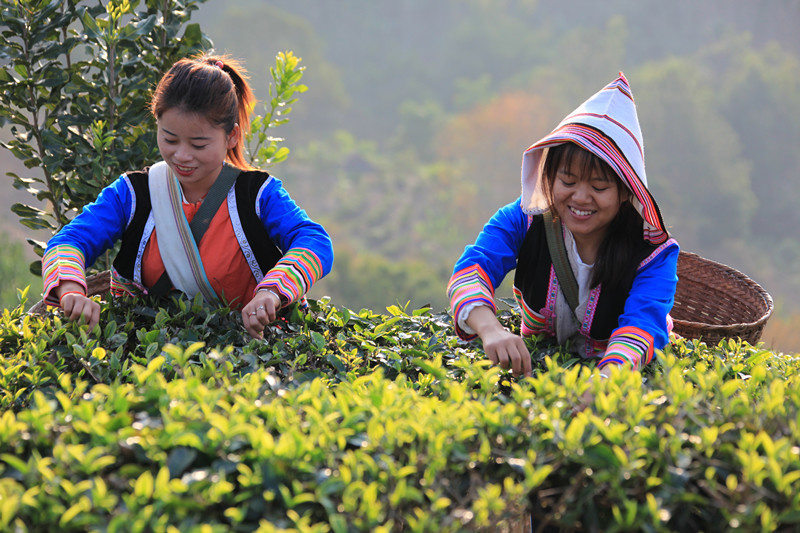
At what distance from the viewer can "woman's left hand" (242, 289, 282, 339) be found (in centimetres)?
206

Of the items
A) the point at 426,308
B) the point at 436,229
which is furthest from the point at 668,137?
the point at 426,308

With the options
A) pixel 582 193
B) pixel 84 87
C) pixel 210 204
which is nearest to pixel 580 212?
pixel 582 193

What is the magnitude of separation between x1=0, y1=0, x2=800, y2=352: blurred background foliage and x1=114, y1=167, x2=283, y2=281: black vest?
806 inches

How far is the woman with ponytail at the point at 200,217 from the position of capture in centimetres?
228

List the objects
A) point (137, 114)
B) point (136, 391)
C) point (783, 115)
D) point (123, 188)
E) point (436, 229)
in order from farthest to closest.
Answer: point (783, 115) → point (436, 229) → point (137, 114) → point (123, 188) → point (136, 391)

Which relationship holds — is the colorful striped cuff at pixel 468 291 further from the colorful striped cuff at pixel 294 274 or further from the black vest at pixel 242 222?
the black vest at pixel 242 222

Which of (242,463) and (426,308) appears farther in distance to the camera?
(426,308)

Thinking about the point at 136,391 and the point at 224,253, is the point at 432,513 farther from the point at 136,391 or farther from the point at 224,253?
the point at 224,253

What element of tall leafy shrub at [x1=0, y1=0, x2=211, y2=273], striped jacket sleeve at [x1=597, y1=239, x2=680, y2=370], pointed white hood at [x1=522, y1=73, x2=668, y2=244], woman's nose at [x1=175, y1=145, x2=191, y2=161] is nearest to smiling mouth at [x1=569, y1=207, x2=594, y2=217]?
pointed white hood at [x1=522, y1=73, x2=668, y2=244]

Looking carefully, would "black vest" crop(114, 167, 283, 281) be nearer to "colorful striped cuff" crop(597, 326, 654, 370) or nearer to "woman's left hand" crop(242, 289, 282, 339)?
"woman's left hand" crop(242, 289, 282, 339)

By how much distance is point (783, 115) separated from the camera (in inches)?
1216

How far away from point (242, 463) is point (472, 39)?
41.8 m

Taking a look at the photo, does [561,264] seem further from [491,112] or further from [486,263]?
[491,112]

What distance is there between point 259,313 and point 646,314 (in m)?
1.17
